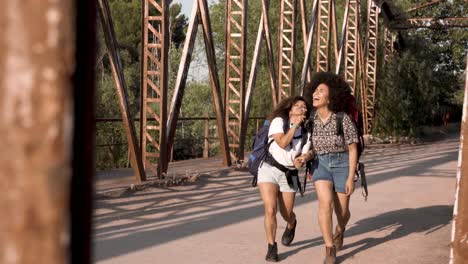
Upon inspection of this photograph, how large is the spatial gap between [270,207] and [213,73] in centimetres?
799

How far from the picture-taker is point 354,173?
6.38m

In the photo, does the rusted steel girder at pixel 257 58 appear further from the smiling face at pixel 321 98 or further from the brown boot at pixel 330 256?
the brown boot at pixel 330 256

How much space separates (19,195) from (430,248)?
22.9ft

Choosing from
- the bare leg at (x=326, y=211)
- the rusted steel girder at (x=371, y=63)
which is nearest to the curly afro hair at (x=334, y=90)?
the bare leg at (x=326, y=211)

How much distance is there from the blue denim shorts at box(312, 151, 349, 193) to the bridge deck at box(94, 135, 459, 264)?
0.74 metres

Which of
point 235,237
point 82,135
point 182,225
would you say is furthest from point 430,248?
point 82,135

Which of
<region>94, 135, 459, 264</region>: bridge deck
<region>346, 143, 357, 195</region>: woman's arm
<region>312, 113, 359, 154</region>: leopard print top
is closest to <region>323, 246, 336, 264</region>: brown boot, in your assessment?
<region>94, 135, 459, 264</region>: bridge deck

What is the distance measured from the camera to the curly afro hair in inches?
256

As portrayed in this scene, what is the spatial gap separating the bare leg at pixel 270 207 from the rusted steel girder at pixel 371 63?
2458 centimetres

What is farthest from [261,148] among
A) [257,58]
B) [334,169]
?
[257,58]

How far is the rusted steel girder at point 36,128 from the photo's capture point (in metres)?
0.75

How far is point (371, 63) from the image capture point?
32344mm

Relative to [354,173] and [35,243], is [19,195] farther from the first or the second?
[354,173]

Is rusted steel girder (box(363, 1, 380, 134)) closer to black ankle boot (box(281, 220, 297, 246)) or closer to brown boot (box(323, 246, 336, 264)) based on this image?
black ankle boot (box(281, 220, 297, 246))
